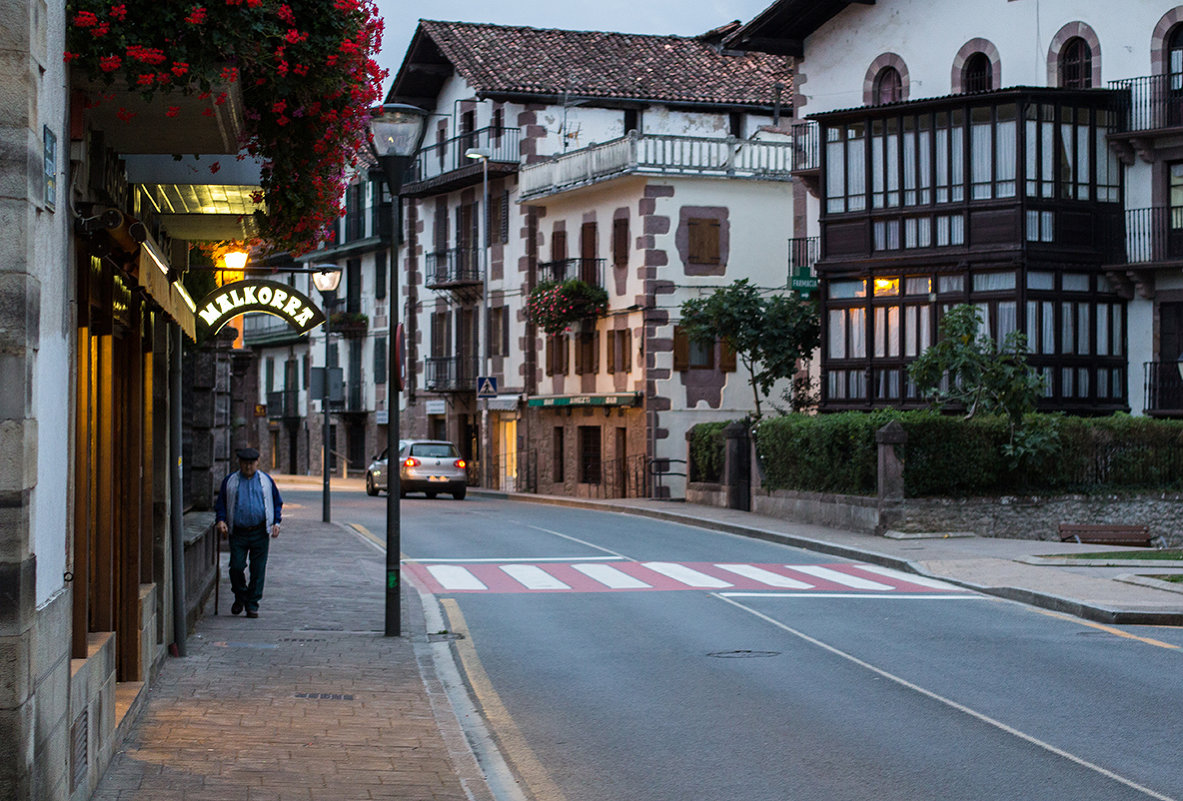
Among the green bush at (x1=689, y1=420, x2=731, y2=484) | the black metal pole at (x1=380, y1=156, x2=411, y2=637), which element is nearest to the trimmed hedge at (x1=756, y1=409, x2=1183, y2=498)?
the green bush at (x1=689, y1=420, x2=731, y2=484)

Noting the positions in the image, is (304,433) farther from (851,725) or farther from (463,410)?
(851,725)

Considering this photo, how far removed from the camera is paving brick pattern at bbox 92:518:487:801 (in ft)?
27.0

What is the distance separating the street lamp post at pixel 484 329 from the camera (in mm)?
52625

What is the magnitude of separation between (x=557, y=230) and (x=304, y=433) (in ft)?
88.5

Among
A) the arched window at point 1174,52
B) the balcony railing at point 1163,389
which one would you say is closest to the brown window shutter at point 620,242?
the balcony railing at point 1163,389

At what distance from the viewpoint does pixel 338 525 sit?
103 feet

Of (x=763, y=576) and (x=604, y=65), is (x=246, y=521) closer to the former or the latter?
(x=763, y=576)

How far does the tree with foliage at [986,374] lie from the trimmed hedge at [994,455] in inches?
5.5

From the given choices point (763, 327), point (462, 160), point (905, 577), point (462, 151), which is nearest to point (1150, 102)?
point (763, 327)

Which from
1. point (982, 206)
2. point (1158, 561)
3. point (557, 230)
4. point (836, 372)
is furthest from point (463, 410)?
point (1158, 561)

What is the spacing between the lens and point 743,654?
45.5 feet

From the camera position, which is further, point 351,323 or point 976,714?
point 351,323

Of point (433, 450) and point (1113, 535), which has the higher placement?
point (433, 450)

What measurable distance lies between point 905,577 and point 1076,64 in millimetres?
17814
